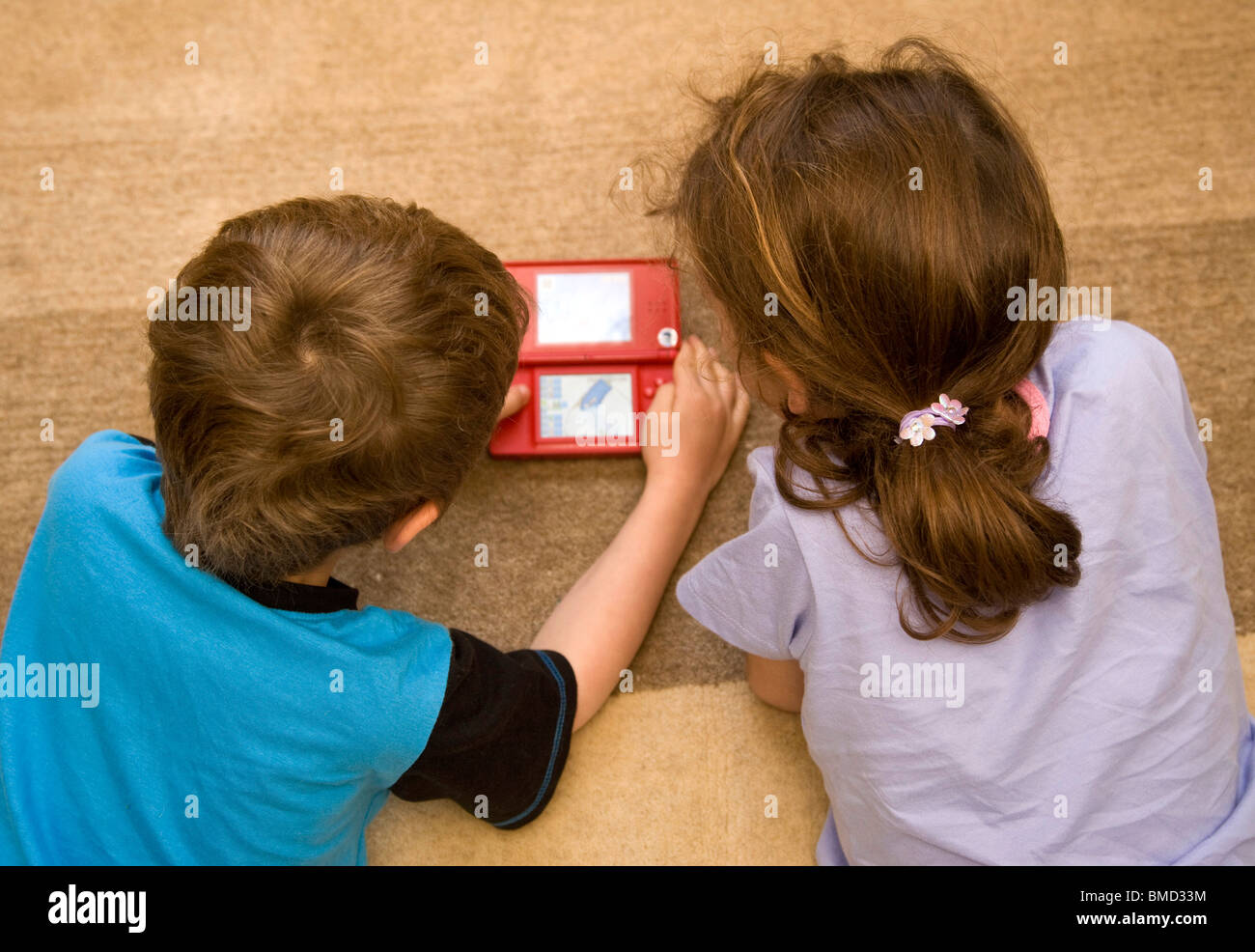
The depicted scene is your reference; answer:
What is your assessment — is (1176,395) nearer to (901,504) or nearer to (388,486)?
(901,504)

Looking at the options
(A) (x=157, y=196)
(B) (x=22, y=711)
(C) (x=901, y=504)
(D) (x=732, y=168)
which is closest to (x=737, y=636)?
(C) (x=901, y=504)

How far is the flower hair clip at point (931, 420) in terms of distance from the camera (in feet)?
Answer: 1.82

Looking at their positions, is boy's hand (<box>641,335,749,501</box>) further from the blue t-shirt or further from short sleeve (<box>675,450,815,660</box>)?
the blue t-shirt

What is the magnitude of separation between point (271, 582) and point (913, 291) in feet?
1.37

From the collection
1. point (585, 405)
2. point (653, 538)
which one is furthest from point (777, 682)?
point (585, 405)

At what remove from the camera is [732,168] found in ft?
1.90

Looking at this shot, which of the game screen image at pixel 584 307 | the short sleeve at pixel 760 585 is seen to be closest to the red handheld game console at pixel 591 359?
the game screen image at pixel 584 307

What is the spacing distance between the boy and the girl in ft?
0.61

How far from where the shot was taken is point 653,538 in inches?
32.3

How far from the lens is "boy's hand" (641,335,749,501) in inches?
32.7
